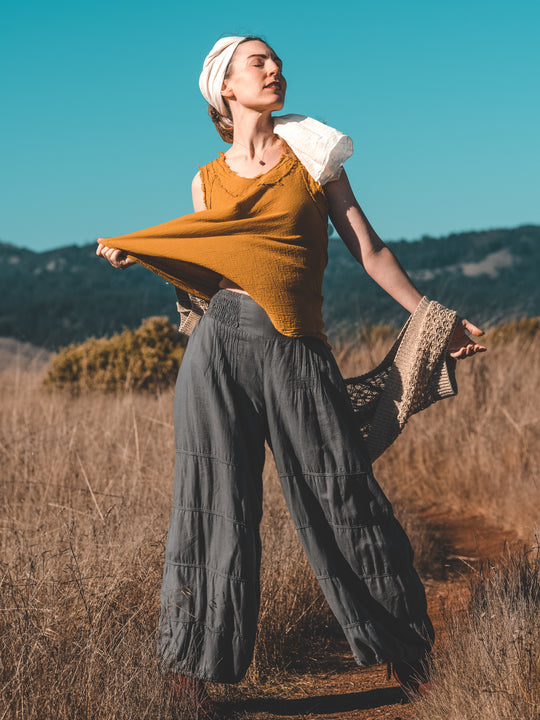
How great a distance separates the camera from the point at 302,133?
2307 mm

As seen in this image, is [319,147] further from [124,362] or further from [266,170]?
[124,362]

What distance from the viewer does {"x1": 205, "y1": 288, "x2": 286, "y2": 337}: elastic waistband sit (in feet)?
7.36

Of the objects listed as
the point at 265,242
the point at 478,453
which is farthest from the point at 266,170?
the point at 478,453

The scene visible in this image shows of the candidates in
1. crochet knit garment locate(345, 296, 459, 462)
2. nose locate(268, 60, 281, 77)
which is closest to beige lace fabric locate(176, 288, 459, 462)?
crochet knit garment locate(345, 296, 459, 462)

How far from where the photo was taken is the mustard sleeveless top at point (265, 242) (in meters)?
2.20

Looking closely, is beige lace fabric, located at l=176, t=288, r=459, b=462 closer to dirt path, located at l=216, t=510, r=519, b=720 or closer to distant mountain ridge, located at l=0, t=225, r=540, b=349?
dirt path, located at l=216, t=510, r=519, b=720

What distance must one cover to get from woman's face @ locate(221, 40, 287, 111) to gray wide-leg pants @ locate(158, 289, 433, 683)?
2.13 ft

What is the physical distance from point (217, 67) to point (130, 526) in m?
1.93

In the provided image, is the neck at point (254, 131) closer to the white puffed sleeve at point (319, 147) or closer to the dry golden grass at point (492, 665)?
the white puffed sleeve at point (319, 147)

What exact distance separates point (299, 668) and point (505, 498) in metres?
2.52

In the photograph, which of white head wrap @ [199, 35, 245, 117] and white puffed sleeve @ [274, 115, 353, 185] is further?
white head wrap @ [199, 35, 245, 117]

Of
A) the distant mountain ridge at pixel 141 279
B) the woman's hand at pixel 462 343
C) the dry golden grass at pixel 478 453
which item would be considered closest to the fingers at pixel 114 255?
the woman's hand at pixel 462 343

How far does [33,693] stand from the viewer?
6.48 ft

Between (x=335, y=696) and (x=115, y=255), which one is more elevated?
(x=115, y=255)
